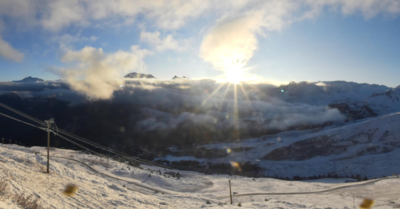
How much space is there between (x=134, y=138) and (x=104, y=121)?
39.2 m

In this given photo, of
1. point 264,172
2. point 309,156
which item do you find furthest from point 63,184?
point 309,156

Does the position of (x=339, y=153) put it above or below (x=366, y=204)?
below

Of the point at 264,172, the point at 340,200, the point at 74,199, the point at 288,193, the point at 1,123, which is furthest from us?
the point at 1,123

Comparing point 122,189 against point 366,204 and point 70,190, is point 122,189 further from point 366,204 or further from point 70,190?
point 366,204

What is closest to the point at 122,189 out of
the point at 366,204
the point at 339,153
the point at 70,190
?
the point at 70,190

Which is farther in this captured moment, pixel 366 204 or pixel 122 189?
pixel 366 204

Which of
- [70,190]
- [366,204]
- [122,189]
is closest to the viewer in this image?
[70,190]

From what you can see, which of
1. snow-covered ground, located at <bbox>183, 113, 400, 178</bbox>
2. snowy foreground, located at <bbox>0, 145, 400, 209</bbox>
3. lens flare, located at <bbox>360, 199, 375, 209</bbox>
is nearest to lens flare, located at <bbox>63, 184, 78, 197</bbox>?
snowy foreground, located at <bbox>0, 145, 400, 209</bbox>

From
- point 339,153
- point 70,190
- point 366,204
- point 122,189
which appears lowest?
point 339,153

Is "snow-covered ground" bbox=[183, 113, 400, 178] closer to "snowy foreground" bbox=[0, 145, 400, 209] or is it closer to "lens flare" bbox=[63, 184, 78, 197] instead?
"snowy foreground" bbox=[0, 145, 400, 209]

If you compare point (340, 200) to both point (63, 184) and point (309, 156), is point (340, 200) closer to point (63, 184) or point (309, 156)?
point (63, 184)

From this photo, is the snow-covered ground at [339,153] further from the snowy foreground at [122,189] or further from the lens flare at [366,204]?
the lens flare at [366,204]

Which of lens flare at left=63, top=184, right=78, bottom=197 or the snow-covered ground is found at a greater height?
lens flare at left=63, top=184, right=78, bottom=197

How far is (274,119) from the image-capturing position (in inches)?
7830
